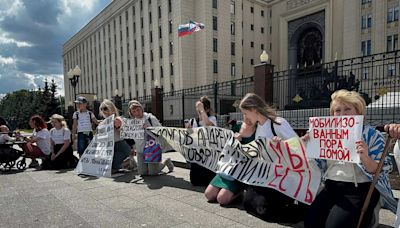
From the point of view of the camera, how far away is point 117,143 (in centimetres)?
701

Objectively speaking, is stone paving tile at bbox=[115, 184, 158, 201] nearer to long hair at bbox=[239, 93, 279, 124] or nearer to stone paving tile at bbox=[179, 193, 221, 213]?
stone paving tile at bbox=[179, 193, 221, 213]

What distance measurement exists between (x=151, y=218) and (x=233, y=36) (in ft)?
136

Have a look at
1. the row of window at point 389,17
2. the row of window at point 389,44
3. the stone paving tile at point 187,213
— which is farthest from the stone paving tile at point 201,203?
the row of window at point 389,17

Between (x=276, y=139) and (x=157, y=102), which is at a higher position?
(x=157, y=102)

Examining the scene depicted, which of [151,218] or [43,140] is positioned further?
[43,140]

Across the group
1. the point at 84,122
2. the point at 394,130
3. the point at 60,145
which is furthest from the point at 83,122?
the point at 394,130

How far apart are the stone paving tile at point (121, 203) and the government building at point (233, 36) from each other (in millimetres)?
32904

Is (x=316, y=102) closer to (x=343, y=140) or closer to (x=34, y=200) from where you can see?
(x=343, y=140)

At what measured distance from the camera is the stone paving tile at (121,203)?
439 cm

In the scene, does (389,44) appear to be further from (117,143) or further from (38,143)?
(38,143)

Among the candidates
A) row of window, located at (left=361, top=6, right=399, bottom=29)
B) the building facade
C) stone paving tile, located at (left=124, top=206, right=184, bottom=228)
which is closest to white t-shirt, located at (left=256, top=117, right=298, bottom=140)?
stone paving tile, located at (left=124, top=206, right=184, bottom=228)

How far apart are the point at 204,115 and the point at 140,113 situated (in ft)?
6.18

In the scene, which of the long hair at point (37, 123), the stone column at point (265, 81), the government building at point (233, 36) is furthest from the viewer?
the government building at point (233, 36)

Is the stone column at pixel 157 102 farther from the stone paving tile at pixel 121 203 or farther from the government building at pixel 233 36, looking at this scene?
the government building at pixel 233 36
